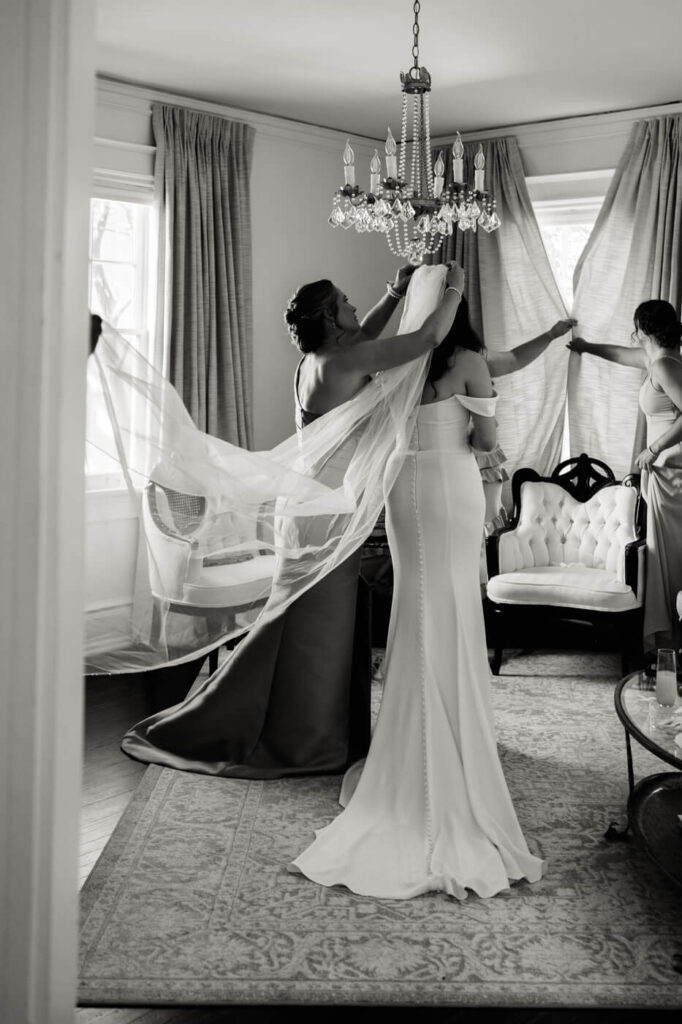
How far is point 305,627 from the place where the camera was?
3.64 meters

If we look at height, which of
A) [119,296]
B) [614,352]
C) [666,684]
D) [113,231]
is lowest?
[666,684]

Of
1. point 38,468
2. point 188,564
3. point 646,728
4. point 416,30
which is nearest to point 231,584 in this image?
point 188,564

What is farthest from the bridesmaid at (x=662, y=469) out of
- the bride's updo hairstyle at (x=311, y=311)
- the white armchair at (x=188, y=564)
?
the white armchair at (x=188, y=564)

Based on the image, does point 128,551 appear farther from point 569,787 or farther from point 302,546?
point 569,787

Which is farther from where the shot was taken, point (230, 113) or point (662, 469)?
point (230, 113)

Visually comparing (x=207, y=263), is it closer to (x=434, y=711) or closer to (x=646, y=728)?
(x=434, y=711)

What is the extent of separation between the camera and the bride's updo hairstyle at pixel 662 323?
5.25 meters

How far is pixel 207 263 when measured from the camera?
5949mm

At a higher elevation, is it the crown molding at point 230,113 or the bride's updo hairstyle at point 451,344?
the crown molding at point 230,113

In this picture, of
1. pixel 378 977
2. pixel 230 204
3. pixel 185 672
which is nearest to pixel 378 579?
pixel 185 672

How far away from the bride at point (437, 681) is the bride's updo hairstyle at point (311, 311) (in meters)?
0.30

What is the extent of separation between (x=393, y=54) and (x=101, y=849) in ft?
13.2

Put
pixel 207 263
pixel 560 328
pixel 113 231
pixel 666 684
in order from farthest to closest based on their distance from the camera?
pixel 560 328, pixel 207 263, pixel 113 231, pixel 666 684

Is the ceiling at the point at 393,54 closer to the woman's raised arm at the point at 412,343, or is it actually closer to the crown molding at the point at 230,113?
the crown molding at the point at 230,113
